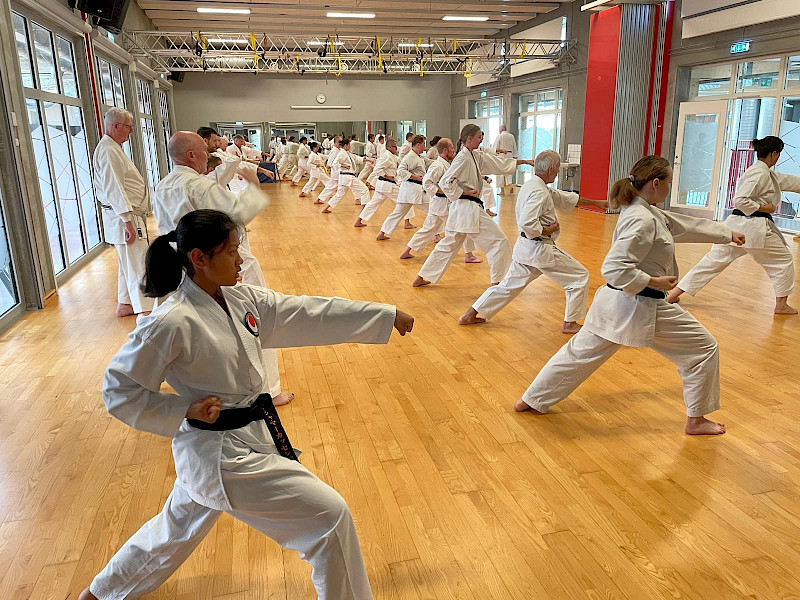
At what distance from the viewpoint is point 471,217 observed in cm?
525

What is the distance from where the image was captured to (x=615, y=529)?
216cm

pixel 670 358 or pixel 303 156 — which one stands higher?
pixel 303 156

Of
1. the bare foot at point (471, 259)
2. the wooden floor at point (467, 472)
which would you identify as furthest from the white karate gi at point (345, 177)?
the wooden floor at point (467, 472)

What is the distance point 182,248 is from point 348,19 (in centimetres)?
1349

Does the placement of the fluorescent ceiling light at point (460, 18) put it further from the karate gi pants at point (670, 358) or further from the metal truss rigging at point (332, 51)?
the karate gi pants at point (670, 358)

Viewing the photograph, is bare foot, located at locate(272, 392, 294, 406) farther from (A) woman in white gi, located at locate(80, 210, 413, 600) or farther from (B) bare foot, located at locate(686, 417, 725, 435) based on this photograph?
(B) bare foot, located at locate(686, 417, 725, 435)

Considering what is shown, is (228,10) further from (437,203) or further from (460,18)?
(437,203)

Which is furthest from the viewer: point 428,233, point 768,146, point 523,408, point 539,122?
point 539,122

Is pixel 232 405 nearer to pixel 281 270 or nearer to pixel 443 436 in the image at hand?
pixel 443 436

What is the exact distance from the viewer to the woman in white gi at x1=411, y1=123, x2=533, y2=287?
525cm

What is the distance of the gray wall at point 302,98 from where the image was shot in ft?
63.0

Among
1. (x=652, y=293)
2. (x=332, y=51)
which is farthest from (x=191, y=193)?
(x=332, y=51)

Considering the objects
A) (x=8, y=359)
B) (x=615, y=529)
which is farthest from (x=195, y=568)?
(x=8, y=359)

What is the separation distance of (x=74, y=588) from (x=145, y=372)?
1.00m
